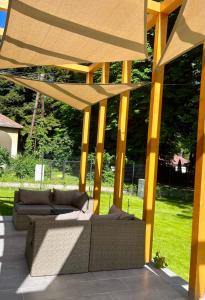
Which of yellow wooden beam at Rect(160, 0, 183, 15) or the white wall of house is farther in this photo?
the white wall of house

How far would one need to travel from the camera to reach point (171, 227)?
939cm

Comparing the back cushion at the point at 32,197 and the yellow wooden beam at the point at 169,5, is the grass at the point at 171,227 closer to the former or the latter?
the back cushion at the point at 32,197

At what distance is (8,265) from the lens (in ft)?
16.0

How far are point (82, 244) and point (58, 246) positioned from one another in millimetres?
364

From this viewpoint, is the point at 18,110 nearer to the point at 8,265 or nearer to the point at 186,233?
the point at 186,233

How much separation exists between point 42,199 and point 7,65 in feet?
12.5

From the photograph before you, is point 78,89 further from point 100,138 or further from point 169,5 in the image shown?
point 100,138

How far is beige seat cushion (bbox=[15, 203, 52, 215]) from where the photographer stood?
7.25 meters

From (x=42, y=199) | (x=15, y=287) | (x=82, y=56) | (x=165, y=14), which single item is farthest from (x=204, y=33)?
(x=42, y=199)

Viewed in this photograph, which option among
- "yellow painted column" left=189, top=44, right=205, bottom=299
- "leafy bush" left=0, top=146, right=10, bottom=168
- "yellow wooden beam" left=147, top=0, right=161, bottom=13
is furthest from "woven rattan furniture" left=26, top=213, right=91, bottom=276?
"leafy bush" left=0, top=146, right=10, bottom=168

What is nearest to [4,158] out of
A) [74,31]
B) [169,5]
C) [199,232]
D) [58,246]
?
[58,246]

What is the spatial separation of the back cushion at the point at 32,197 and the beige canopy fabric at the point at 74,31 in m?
3.92

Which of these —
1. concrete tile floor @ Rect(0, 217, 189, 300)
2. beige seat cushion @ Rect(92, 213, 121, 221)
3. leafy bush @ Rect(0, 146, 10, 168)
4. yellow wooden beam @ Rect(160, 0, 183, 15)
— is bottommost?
concrete tile floor @ Rect(0, 217, 189, 300)

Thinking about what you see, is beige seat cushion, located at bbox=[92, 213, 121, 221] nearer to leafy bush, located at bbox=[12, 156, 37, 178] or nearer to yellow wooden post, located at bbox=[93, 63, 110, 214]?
yellow wooden post, located at bbox=[93, 63, 110, 214]
